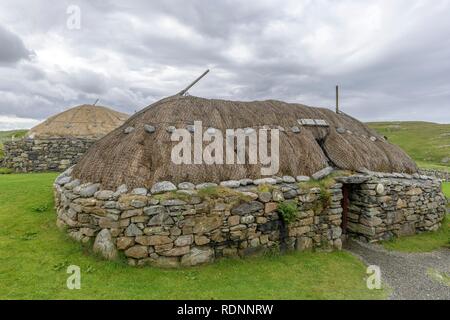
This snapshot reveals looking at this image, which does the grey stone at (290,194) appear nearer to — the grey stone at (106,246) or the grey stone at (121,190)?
the grey stone at (121,190)

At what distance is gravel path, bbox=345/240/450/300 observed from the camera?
23.5ft

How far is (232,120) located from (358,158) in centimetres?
555

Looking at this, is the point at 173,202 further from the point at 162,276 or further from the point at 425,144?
the point at 425,144

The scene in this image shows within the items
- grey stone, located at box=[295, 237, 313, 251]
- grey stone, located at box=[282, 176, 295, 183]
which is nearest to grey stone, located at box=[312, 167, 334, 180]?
grey stone, located at box=[282, 176, 295, 183]

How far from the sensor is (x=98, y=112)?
85.4ft

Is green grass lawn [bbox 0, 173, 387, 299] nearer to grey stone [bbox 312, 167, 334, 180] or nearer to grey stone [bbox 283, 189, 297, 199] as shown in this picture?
grey stone [bbox 283, 189, 297, 199]

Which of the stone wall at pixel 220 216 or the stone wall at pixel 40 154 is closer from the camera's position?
the stone wall at pixel 220 216

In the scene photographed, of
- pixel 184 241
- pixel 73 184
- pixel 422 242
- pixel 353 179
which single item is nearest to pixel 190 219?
pixel 184 241

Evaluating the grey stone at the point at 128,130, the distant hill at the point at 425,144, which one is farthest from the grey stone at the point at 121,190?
the distant hill at the point at 425,144

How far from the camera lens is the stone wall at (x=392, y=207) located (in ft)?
34.1

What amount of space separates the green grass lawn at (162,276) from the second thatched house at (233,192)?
438 millimetres

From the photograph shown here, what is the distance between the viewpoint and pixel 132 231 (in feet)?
24.3

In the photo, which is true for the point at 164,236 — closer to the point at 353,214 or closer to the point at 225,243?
the point at 225,243

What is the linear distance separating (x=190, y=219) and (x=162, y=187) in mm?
1226
